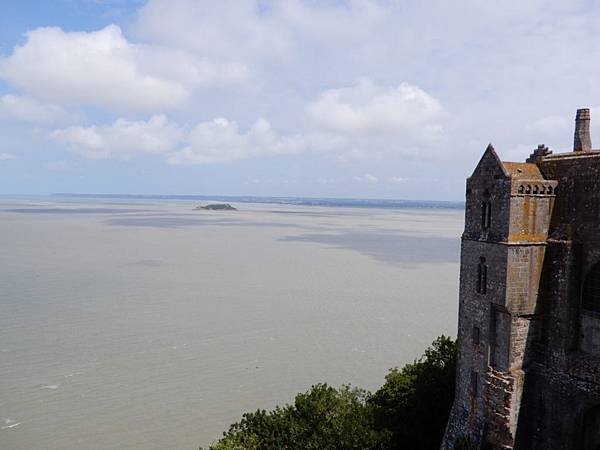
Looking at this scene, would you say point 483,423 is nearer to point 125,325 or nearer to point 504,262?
point 504,262

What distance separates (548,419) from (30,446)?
24593mm

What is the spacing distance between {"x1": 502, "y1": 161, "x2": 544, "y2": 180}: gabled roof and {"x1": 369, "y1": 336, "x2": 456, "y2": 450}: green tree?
10.7 meters

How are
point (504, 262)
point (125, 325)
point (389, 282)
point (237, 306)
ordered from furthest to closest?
1. point (389, 282)
2. point (237, 306)
3. point (125, 325)
4. point (504, 262)

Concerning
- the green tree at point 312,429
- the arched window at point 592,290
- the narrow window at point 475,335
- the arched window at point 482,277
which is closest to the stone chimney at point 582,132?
the arched window at point 592,290

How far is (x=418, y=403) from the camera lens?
24.7m

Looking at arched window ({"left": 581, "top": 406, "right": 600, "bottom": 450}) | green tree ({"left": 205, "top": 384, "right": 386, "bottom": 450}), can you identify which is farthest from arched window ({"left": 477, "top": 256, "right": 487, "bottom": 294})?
green tree ({"left": 205, "top": 384, "right": 386, "bottom": 450})

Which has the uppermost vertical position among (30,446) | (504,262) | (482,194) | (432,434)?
(482,194)

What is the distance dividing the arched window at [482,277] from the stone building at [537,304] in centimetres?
4

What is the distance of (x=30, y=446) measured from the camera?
27.5 meters

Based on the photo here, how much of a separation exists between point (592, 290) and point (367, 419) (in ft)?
36.1

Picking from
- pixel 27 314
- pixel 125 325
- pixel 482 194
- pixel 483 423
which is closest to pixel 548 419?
pixel 483 423

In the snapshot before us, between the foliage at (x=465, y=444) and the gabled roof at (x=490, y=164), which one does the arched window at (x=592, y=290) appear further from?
the foliage at (x=465, y=444)

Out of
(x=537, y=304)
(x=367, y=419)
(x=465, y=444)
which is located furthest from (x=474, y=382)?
(x=367, y=419)

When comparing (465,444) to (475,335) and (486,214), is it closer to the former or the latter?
(475,335)
